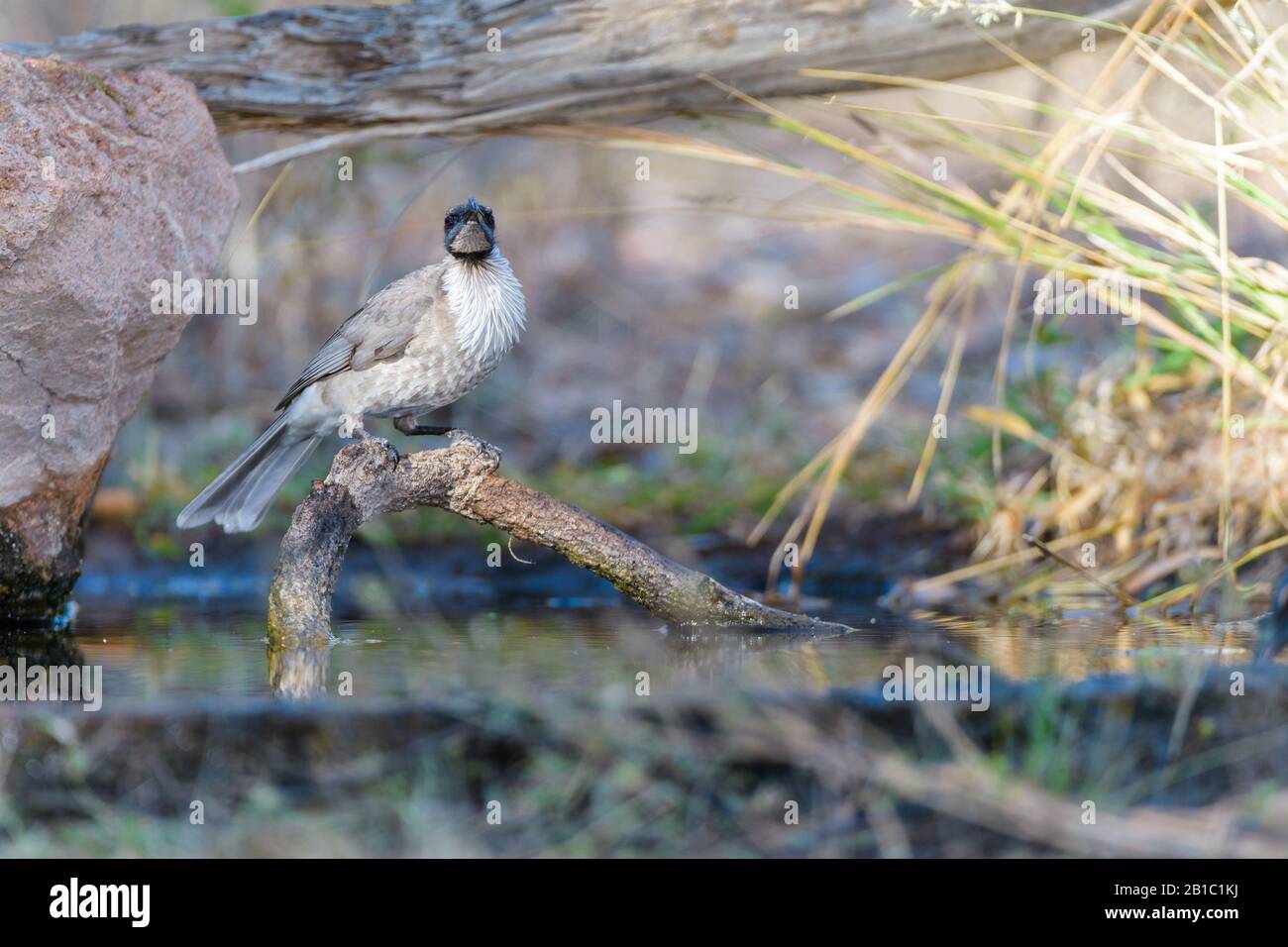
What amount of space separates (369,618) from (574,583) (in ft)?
3.58

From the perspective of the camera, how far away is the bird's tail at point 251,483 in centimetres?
446

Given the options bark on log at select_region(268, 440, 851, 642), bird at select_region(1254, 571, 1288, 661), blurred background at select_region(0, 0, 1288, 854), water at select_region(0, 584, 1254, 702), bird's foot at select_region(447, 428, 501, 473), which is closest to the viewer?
blurred background at select_region(0, 0, 1288, 854)

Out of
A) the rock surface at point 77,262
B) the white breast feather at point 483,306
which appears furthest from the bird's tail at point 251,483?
the white breast feather at point 483,306

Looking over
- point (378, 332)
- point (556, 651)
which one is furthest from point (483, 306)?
point (556, 651)

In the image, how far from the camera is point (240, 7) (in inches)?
233

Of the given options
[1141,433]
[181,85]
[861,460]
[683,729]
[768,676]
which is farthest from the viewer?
[861,460]

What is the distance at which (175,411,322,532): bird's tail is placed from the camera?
4.46m

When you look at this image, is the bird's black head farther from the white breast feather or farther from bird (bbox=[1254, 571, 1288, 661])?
bird (bbox=[1254, 571, 1288, 661])

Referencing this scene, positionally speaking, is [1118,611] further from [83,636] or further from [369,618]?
[83,636]

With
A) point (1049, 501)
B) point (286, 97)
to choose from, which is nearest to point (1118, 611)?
point (1049, 501)

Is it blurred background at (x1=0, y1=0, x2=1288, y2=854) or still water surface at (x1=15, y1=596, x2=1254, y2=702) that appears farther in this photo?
still water surface at (x1=15, y1=596, x2=1254, y2=702)

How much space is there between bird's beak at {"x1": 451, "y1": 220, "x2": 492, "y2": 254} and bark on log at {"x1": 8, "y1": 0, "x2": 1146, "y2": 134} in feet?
1.18

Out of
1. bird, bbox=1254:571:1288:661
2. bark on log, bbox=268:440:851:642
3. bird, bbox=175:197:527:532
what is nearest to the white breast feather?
bird, bbox=175:197:527:532
